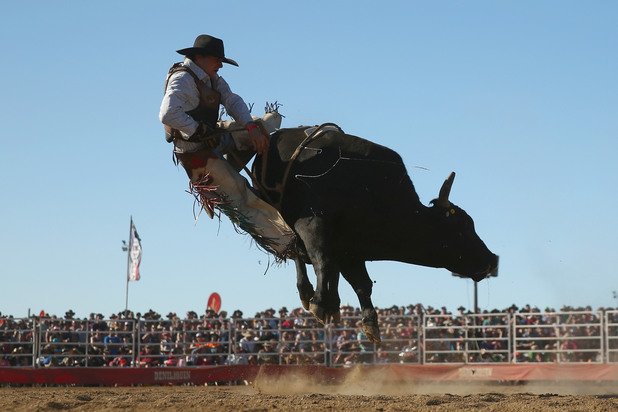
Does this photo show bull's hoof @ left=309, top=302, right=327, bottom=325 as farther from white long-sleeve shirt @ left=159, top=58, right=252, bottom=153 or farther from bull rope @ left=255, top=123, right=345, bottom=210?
white long-sleeve shirt @ left=159, top=58, right=252, bottom=153

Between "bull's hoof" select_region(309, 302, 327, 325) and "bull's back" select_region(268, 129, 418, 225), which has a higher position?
"bull's back" select_region(268, 129, 418, 225)

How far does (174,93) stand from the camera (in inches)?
306

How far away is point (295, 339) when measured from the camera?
63.1ft

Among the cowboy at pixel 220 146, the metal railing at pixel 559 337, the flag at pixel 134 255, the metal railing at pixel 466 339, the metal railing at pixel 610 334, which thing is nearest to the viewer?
the cowboy at pixel 220 146

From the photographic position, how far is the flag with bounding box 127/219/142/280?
88.8 feet

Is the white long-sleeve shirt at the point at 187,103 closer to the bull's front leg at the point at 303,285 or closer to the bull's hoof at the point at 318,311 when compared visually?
the bull's front leg at the point at 303,285

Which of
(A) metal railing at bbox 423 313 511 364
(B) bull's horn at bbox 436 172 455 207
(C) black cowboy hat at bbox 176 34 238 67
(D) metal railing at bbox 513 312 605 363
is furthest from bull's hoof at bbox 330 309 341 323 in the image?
(A) metal railing at bbox 423 313 511 364

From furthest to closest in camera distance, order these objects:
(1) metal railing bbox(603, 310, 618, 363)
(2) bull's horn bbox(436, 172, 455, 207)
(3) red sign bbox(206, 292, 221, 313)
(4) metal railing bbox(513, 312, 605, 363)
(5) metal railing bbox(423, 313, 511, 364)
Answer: (3) red sign bbox(206, 292, 221, 313), (5) metal railing bbox(423, 313, 511, 364), (4) metal railing bbox(513, 312, 605, 363), (1) metal railing bbox(603, 310, 618, 363), (2) bull's horn bbox(436, 172, 455, 207)

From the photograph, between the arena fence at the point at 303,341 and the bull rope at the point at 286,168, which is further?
the arena fence at the point at 303,341

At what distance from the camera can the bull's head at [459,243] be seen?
8234 millimetres

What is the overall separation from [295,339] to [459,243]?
11230mm

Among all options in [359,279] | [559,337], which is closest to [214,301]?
[559,337]

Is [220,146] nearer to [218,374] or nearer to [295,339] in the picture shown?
[218,374]

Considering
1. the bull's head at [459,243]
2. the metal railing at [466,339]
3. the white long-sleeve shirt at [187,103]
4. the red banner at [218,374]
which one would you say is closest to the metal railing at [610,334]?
the red banner at [218,374]
